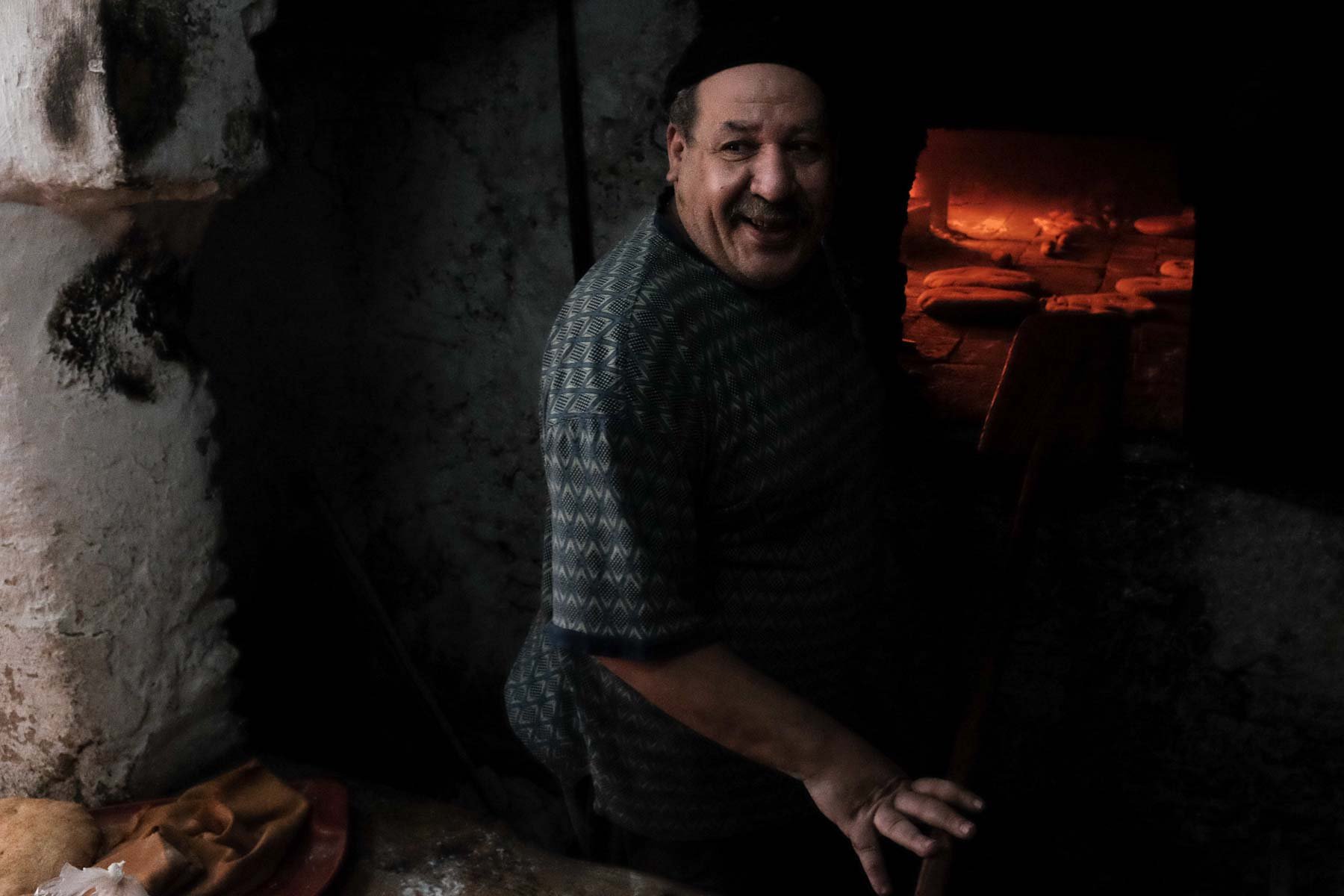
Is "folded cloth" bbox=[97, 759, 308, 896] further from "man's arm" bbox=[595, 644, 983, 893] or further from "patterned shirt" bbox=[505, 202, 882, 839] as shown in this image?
"man's arm" bbox=[595, 644, 983, 893]

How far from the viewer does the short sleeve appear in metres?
1.51

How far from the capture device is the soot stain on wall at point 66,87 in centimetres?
188

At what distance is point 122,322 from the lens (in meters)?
2.15

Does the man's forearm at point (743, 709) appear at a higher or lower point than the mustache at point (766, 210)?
lower

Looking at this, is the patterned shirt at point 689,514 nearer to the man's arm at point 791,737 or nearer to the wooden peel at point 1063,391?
the man's arm at point 791,737

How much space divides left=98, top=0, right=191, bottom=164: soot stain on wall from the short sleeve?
3.21ft

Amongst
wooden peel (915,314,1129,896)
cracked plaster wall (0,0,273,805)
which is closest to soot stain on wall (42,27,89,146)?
cracked plaster wall (0,0,273,805)

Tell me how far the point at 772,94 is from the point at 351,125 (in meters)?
1.94

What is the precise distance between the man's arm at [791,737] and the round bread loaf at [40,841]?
3.83 ft

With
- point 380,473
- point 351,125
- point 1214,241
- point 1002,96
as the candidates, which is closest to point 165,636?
point 380,473

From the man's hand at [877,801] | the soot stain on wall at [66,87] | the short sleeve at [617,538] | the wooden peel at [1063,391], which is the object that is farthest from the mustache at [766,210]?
the soot stain on wall at [66,87]

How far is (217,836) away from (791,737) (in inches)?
46.7

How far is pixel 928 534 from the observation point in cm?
285

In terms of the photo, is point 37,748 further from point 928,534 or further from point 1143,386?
point 1143,386
